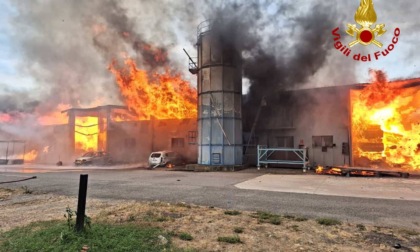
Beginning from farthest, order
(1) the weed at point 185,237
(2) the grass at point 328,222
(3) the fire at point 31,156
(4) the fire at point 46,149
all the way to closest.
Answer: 1. (3) the fire at point 31,156
2. (4) the fire at point 46,149
3. (2) the grass at point 328,222
4. (1) the weed at point 185,237

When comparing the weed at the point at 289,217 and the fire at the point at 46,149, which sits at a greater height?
the fire at the point at 46,149

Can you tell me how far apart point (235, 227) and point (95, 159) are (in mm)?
28307

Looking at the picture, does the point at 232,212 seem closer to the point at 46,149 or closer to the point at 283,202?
the point at 283,202

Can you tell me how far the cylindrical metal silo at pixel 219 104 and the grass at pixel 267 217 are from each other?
54.4ft

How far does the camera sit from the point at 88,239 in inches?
204

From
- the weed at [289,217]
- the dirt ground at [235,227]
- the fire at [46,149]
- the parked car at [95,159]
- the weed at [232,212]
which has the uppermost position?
the fire at [46,149]

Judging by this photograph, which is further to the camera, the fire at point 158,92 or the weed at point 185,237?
the fire at point 158,92

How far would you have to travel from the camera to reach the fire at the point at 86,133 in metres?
37.9

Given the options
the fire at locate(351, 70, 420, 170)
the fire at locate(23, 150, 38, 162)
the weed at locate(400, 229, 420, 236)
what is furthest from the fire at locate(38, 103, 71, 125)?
the weed at locate(400, 229, 420, 236)

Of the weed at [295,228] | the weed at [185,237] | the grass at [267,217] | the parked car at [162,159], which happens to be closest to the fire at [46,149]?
the parked car at [162,159]

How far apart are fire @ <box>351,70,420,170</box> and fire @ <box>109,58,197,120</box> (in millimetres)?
16024

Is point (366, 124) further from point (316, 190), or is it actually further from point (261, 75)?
point (316, 190)

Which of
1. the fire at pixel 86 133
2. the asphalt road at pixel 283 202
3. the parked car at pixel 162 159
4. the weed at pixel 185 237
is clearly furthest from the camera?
the fire at pixel 86 133

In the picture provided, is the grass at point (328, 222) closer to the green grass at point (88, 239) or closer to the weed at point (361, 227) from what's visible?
the weed at point (361, 227)
